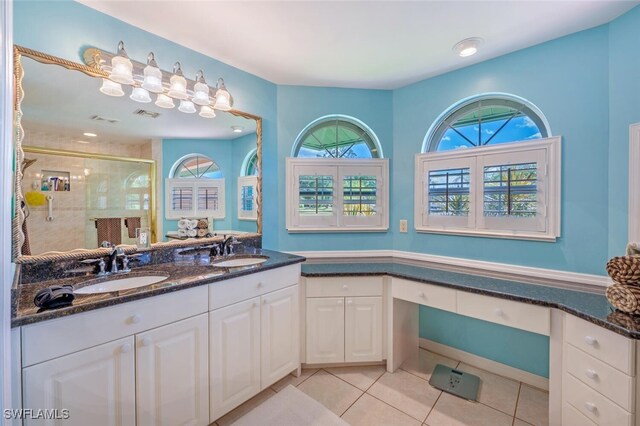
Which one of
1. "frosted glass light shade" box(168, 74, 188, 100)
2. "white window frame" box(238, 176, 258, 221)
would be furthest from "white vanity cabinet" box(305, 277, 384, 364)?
"frosted glass light shade" box(168, 74, 188, 100)

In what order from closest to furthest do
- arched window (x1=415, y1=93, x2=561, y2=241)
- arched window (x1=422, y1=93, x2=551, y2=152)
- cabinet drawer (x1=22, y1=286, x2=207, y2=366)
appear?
1. cabinet drawer (x1=22, y1=286, x2=207, y2=366)
2. arched window (x1=415, y1=93, x2=561, y2=241)
3. arched window (x1=422, y1=93, x2=551, y2=152)

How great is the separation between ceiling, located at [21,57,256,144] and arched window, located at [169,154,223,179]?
163 mm

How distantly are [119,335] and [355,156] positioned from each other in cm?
216

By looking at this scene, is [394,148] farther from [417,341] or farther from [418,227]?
[417,341]

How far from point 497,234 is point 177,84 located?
2515 mm

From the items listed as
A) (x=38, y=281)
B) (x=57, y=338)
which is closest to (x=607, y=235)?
(x=57, y=338)

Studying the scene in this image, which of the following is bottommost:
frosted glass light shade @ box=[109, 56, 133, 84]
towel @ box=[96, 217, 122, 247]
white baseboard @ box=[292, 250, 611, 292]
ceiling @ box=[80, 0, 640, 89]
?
white baseboard @ box=[292, 250, 611, 292]

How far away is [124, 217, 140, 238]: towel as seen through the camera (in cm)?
170

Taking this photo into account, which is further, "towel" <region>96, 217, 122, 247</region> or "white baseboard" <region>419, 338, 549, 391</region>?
"white baseboard" <region>419, 338, 549, 391</region>

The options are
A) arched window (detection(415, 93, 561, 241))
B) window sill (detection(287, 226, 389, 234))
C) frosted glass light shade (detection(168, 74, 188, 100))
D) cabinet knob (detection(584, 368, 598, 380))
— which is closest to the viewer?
cabinet knob (detection(584, 368, 598, 380))

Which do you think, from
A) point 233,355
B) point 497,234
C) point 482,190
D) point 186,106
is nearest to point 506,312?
point 497,234

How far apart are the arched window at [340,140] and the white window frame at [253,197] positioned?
0.57 metres

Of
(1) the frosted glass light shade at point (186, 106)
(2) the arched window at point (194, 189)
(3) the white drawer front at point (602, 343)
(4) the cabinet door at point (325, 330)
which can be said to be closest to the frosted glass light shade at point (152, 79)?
(1) the frosted glass light shade at point (186, 106)

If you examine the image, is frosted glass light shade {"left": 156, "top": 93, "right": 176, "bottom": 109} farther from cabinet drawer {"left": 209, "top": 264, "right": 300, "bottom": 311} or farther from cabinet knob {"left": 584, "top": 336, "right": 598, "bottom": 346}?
cabinet knob {"left": 584, "top": 336, "right": 598, "bottom": 346}
